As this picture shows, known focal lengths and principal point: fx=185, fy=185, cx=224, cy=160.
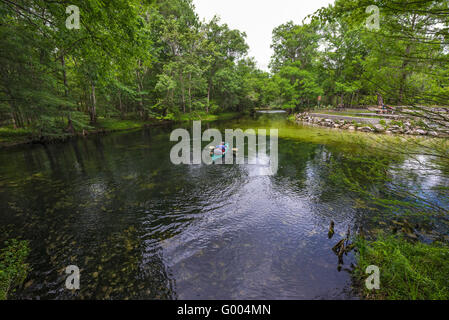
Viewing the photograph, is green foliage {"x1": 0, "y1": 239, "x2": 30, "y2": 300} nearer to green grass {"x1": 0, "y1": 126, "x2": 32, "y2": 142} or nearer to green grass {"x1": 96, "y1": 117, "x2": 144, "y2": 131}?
green grass {"x1": 0, "y1": 126, "x2": 32, "y2": 142}

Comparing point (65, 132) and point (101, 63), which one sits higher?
point (101, 63)

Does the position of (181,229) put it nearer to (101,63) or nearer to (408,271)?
(408,271)

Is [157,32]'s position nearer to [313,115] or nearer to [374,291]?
[313,115]

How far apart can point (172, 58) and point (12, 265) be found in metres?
36.7

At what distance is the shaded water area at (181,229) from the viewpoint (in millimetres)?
4926

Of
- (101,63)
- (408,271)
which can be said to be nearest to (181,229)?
(408,271)

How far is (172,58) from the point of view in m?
34.5

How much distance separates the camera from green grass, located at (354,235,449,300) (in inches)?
146

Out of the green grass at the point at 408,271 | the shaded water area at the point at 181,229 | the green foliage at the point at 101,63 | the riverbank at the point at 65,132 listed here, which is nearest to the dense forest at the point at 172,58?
the green foliage at the point at 101,63

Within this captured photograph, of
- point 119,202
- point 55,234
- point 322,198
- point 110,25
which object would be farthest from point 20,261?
point 322,198

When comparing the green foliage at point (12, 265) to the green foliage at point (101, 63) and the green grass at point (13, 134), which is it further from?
the green grass at point (13, 134)

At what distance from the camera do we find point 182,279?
16.9 ft

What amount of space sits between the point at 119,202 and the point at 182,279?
5561 millimetres

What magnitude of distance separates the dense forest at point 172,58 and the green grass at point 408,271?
3.55 m
